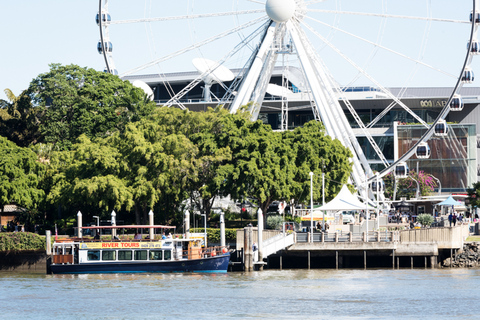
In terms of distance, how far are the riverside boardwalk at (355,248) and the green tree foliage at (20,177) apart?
1889cm

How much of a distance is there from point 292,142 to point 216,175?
8162mm

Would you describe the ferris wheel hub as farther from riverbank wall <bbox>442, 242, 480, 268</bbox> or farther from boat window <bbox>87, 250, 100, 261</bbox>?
boat window <bbox>87, 250, 100, 261</bbox>

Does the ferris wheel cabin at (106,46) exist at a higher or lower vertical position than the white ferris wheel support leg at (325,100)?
higher

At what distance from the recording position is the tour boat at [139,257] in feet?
203

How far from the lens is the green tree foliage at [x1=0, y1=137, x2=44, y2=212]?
73500mm

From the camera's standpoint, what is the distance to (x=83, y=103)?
8306 centimetres

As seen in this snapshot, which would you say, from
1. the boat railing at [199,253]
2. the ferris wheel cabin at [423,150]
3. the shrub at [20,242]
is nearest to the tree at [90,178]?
the shrub at [20,242]

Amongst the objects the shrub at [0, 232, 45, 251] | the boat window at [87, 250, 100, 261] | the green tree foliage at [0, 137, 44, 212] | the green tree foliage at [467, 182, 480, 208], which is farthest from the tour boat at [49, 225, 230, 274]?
the green tree foliage at [467, 182, 480, 208]

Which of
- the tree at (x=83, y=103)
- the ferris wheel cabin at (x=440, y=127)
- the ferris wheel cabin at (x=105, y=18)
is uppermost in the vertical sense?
the ferris wheel cabin at (x=105, y=18)

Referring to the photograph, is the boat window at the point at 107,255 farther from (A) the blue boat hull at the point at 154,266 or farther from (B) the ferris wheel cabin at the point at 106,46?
(B) the ferris wheel cabin at the point at 106,46

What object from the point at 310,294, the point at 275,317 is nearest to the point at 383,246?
the point at 310,294

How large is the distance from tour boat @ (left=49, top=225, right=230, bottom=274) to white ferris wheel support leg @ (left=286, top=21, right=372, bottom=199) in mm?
Result: 20751

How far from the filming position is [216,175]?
243 ft

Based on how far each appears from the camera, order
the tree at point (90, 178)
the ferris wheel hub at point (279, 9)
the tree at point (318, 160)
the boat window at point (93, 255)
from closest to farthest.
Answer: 1. the boat window at point (93, 255)
2. the tree at point (90, 178)
3. the tree at point (318, 160)
4. the ferris wheel hub at point (279, 9)
